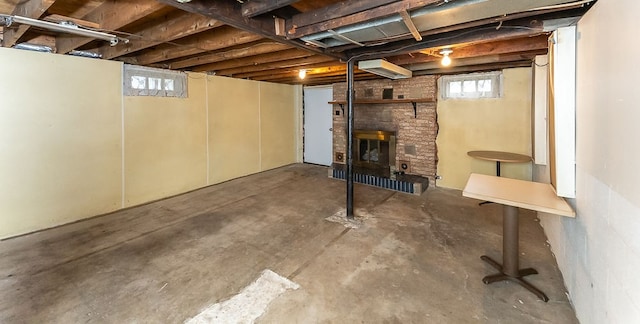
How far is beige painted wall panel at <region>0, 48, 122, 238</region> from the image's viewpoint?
10.5 feet

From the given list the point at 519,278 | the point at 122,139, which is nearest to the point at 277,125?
the point at 122,139

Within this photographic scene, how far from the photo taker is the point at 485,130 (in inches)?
192

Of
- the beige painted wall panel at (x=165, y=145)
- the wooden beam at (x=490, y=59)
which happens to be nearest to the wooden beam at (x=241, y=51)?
the beige painted wall panel at (x=165, y=145)

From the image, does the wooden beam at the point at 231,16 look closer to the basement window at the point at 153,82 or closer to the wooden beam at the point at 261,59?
the wooden beam at the point at 261,59

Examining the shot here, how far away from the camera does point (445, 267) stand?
259cm

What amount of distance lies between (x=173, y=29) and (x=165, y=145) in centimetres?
265

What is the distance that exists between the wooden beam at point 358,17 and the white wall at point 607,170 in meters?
1.00

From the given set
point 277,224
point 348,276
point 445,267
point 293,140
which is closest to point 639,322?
point 445,267

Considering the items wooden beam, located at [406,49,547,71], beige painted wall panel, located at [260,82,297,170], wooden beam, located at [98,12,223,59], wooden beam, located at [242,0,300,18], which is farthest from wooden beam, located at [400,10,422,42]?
beige painted wall panel, located at [260,82,297,170]

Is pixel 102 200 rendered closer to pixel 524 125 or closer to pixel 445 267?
pixel 445 267

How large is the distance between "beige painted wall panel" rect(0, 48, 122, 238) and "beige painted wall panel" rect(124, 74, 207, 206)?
188mm

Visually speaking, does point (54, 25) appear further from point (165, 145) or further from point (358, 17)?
point (358, 17)

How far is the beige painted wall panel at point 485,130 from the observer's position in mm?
4535

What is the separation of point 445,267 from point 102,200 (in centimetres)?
470
